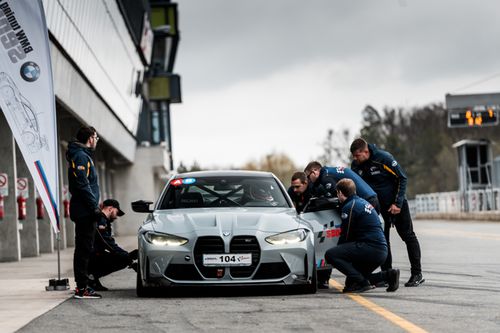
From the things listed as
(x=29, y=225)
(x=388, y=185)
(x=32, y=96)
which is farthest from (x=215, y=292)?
(x=29, y=225)

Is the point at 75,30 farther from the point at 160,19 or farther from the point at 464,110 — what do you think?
the point at 160,19

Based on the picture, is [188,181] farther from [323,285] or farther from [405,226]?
[405,226]

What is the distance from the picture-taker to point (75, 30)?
Result: 28844 mm

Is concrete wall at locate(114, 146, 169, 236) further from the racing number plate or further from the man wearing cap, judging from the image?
the racing number plate

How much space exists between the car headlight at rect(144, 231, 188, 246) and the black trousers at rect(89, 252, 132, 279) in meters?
1.91

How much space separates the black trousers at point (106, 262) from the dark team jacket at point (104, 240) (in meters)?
0.05

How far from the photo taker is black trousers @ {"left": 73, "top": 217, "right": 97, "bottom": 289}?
40.5 feet

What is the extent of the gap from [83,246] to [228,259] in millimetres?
1788

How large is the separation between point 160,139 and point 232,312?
6636 cm

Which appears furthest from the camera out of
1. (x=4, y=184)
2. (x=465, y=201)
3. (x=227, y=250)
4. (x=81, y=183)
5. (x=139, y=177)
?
(x=139, y=177)

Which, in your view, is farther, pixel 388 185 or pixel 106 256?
pixel 106 256

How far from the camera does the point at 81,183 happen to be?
39.9ft

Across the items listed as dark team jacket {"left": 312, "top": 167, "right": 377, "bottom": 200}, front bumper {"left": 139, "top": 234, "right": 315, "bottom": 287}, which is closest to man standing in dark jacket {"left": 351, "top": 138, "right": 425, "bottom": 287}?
dark team jacket {"left": 312, "top": 167, "right": 377, "bottom": 200}

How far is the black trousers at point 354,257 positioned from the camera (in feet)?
40.2
